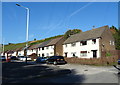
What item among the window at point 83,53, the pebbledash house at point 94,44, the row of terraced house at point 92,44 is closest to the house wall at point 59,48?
the row of terraced house at point 92,44

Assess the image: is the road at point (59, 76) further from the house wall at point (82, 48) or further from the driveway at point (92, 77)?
the house wall at point (82, 48)

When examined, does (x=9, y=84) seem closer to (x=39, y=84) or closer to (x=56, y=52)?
(x=39, y=84)

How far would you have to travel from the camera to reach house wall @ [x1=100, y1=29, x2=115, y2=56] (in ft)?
99.4

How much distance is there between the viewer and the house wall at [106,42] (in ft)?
99.4

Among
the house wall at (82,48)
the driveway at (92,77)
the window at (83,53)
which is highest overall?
the house wall at (82,48)

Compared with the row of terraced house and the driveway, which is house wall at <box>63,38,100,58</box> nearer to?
the row of terraced house

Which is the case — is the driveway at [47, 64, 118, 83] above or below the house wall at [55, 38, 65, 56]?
below

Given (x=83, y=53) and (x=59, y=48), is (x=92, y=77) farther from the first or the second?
(x=59, y=48)

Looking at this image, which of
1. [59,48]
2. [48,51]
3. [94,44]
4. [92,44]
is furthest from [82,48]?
[48,51]

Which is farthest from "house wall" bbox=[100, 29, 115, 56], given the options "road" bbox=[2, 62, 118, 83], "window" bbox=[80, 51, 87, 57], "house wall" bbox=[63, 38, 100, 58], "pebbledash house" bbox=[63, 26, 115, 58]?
"road" bbox=[2, 62, 118, 83]

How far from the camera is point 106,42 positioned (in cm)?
3147

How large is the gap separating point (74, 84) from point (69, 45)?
3121cm

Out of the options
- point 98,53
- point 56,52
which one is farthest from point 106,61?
point 56,52

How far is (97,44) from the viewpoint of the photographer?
30328 mm
